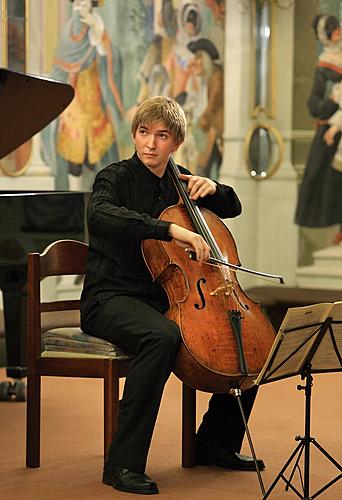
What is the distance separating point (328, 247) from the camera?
29.6 ft

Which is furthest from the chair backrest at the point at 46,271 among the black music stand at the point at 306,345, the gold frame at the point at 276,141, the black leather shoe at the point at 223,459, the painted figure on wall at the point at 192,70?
the gold frame at the point at 276,141

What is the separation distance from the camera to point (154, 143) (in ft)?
13.3

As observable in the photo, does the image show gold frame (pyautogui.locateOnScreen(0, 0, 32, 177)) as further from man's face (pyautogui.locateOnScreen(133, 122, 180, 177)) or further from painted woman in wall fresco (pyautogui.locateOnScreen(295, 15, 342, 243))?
man's face (pyautogui.locateOnScreen(133, 122, 180, 177))

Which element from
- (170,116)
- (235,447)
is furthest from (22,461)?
(170,116)

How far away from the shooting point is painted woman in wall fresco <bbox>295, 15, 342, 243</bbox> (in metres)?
8.86

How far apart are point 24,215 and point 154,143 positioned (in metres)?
1.43

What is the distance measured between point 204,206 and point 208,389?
0.84m

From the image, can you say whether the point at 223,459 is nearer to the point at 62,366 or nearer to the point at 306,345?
the point at 62,366

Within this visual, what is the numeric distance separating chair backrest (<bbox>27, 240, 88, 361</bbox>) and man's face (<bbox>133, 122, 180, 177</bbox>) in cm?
48

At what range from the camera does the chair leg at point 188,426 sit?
4.24 m

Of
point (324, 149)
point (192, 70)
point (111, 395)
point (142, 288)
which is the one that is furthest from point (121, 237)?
point (324, 149)

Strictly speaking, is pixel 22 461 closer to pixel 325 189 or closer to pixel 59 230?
pixel 59 230

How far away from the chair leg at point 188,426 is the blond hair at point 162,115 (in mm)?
965

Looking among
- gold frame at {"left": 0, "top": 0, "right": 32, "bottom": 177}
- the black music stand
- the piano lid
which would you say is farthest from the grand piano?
the black music stand
